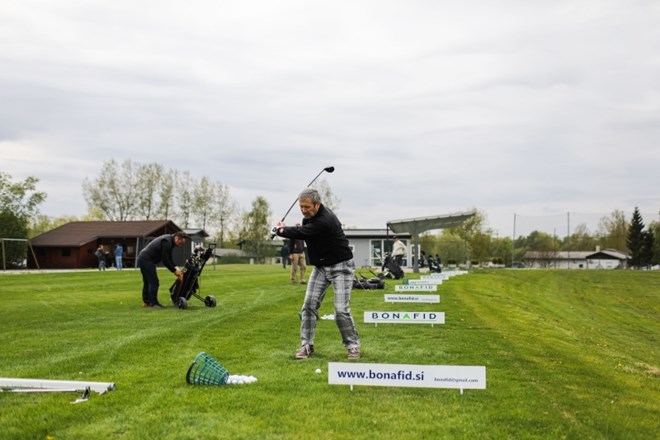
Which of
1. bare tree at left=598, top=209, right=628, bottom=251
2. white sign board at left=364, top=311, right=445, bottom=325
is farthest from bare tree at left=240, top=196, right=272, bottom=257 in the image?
white sign board at left=364, top=311, right=445, bottom=325

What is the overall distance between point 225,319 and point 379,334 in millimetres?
3524

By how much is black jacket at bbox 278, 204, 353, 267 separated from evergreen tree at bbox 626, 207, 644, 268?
56.9 meters

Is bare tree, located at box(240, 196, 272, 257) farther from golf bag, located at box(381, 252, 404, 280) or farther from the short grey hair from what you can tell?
the short grey hair

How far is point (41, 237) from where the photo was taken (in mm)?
53781

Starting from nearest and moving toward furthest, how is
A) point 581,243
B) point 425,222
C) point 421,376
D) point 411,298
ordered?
point 421,376, point 411,298, point 425,222, point 581,243

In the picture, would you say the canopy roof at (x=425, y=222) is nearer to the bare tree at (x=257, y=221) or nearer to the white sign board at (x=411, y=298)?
the white sign board at (x=411, y=298)

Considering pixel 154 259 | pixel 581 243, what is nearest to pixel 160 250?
pixel 154 259

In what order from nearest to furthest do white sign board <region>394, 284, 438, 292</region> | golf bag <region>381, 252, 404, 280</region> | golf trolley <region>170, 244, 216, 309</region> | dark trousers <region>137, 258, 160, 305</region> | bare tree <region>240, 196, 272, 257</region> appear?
golf trolley <region>170, 244, 216, 309</region> < dark trousers <region>137, 258, 160, 305</region> < white sign board <region>394, 284, 438, 292</region> < golf bag <region>381, 252, 404, 280</region> < bare tree <region>240, 196, 272, 257</region>

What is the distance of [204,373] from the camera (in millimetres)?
6711

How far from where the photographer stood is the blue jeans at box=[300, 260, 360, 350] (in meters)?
8.18

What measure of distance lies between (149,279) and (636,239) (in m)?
59.0

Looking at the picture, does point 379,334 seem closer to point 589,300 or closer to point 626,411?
point 626,411

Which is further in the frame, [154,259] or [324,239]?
[154,259]

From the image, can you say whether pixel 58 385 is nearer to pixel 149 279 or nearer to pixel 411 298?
pixel 149 279
